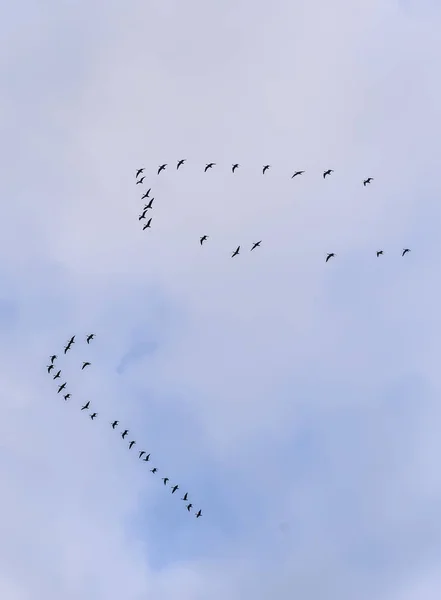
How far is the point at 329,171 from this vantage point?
634 ft

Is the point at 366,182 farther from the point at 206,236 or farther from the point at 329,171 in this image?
the point at 206,236

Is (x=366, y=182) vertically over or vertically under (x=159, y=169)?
over

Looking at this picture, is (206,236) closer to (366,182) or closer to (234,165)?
(234,165)

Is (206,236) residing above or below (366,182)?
below

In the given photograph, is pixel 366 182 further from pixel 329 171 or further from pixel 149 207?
pixel 149 207

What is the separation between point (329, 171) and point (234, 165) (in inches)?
694

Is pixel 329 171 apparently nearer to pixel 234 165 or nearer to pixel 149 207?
pixel 234 165

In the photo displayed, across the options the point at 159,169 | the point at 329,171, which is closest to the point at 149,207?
the point at 159,169

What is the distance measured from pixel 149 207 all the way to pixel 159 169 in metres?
7.35

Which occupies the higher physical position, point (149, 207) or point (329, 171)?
point (329, 171)

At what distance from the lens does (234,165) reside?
197000 millimetres

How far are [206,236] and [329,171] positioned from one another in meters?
25.7

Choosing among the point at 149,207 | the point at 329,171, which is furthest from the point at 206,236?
the point at 329,171

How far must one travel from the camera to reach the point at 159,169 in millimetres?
198000
